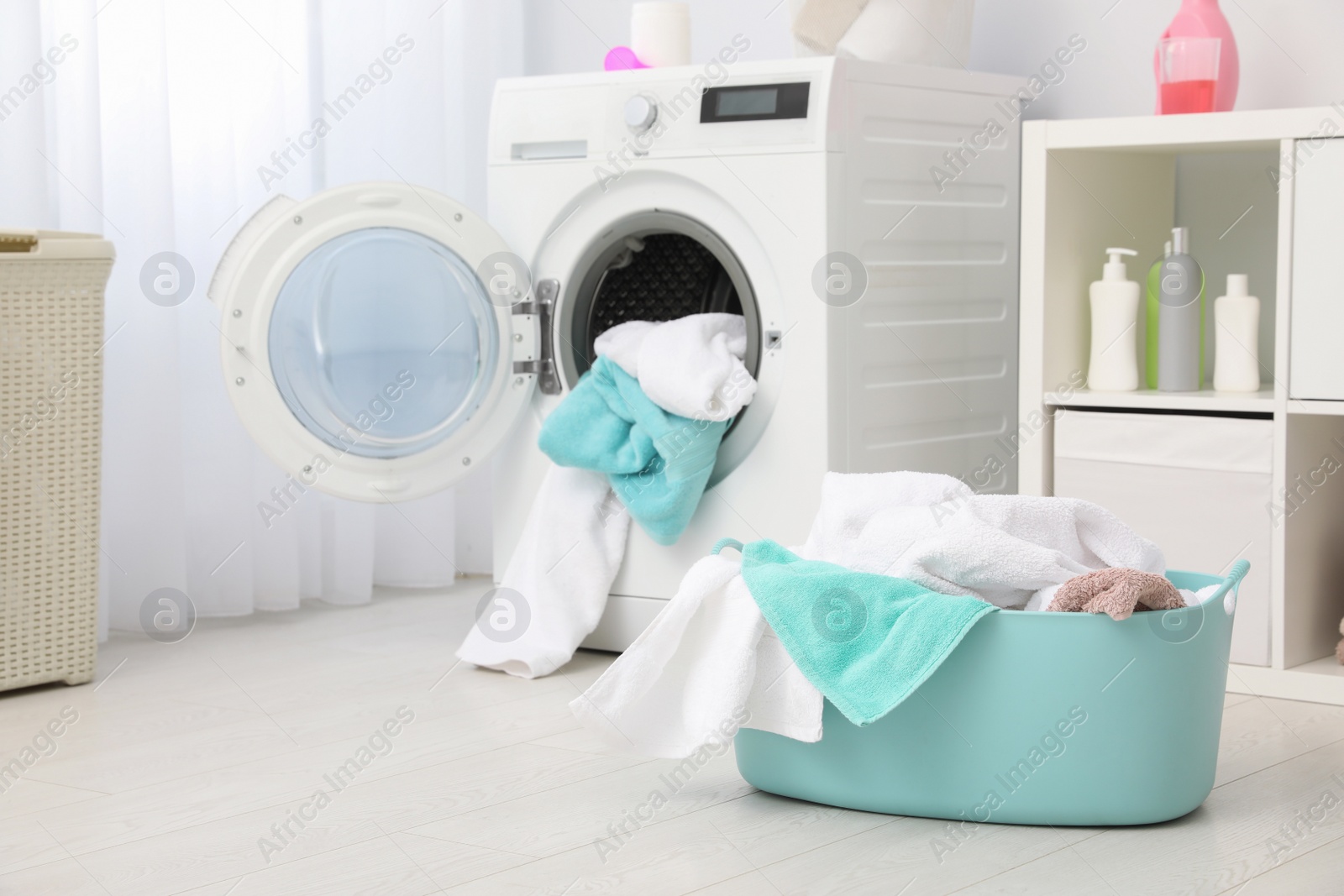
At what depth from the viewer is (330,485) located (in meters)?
1.93

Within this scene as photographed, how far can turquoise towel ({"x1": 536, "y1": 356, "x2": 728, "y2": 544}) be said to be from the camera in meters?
1.90

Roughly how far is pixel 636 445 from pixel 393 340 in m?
0.39

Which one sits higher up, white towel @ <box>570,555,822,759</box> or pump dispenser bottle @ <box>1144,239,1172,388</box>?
pump dispenser bottle @ <box>1144,239,1172,388</box>

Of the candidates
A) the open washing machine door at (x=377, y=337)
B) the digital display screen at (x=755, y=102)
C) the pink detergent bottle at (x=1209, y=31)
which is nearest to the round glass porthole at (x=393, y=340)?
the open washing machine door at (x=377, y=337)

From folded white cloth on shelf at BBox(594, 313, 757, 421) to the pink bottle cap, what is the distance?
450mm

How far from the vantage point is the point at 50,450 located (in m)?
1.91

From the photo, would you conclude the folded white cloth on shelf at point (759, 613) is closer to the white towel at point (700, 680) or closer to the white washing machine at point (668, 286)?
the white towel at point (700, 680)

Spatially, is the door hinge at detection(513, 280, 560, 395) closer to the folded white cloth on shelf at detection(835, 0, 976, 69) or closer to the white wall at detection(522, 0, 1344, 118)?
the folded white cloth on shelf at detection(835, 0, 976, 69)

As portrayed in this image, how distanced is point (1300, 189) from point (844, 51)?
2.31 ft

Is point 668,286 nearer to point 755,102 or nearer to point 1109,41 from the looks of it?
point 755,102

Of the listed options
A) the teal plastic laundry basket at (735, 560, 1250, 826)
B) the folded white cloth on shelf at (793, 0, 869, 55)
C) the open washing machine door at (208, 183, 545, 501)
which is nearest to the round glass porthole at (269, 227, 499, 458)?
the open washing machine door at (208, 183, 545, 501)

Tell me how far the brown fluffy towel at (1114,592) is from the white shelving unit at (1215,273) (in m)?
0.53

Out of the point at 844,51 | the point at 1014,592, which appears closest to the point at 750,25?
the point at 844,51

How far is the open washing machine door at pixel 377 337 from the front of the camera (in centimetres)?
189
